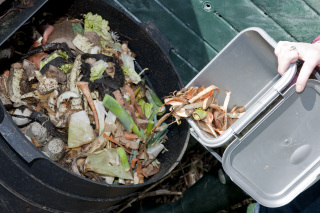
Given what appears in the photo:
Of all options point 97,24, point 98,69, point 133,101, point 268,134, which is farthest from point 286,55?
point 97,24

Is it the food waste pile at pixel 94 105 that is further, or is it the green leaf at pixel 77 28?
the green leaf at pixel 77 28

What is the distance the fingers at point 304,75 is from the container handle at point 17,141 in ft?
3.32

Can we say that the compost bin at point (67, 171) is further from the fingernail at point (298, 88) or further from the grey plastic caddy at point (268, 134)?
the fingernail at point (298, 88)

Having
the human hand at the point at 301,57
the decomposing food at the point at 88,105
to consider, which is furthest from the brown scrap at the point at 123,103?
the human hand at the point at 301,57

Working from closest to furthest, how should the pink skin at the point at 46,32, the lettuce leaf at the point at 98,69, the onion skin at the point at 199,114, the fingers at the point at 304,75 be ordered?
the fingers at the point at 304,75
the onion skin at the point at 199,114
the lettuce leaf at the point at 98,69
the pink skin at the point at 46,32

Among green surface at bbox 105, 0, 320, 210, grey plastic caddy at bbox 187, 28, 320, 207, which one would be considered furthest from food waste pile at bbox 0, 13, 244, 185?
green surface at bbox 105, 0, 320, 210

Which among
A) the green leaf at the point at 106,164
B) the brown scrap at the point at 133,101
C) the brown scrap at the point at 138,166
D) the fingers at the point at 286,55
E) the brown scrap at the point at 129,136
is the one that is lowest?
the brown scrap at the point at 138,166

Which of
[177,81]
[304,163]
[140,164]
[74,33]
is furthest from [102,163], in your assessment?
[304,163]

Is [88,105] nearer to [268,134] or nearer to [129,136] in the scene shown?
[129,136]

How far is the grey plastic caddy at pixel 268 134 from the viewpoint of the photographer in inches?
67.5

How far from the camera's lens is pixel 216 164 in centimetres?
278

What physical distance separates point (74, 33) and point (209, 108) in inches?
33.3

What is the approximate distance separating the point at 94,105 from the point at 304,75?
970mm

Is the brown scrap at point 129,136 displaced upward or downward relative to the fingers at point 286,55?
downward
